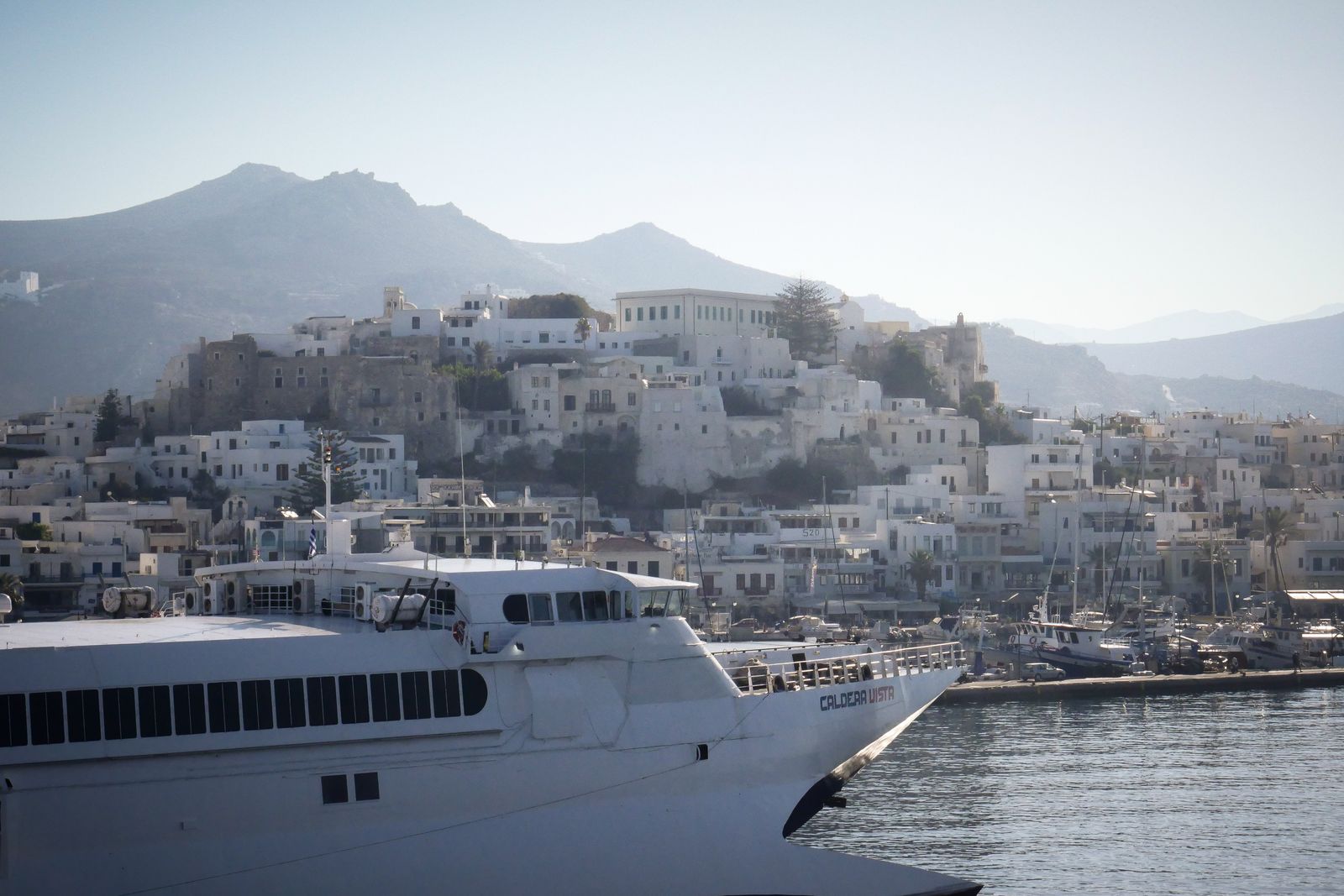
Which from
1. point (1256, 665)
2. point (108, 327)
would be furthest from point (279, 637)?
point (108, 327)

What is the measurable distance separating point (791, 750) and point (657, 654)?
6.64ft

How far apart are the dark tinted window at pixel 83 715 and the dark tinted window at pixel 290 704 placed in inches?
63.5

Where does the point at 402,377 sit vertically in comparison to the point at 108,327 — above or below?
below

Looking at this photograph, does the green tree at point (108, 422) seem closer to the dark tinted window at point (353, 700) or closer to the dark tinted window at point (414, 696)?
the dark tinted window at point (414, 696)

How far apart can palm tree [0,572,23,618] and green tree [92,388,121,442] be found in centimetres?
1696

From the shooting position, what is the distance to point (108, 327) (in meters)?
195

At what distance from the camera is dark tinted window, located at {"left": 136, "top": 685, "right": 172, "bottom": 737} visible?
16.3 metres

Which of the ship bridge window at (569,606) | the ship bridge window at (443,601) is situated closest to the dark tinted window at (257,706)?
Answer: the ship bridge window at (443,601)

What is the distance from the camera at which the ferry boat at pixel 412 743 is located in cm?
1608

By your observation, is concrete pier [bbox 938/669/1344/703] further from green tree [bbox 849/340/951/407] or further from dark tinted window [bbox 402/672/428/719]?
green tree [bbox 849/340/951/407]

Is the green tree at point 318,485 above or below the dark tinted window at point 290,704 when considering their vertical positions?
above

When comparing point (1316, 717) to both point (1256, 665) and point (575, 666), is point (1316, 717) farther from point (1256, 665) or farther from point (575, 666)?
point (575, 666)

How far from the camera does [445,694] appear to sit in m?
17.7

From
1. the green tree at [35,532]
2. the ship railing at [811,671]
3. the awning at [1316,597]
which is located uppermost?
the green tree at [35,532]
